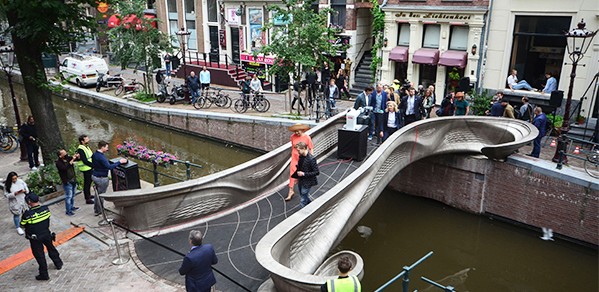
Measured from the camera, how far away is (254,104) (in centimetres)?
1997

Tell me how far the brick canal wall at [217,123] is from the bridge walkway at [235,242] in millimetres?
7524

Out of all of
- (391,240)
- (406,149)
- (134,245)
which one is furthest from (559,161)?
(134,245)

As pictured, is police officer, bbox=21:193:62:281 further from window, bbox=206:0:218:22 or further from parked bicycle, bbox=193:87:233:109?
window, bbox=206:0:218:22

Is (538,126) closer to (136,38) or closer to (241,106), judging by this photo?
(241,106)

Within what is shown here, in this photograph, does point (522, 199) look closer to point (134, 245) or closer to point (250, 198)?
→ point (250, 198)

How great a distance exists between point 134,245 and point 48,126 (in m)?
5.33

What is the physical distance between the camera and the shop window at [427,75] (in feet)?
68.8

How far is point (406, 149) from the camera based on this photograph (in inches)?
475

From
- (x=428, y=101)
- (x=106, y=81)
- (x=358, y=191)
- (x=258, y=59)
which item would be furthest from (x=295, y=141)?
(x=106, y=81)

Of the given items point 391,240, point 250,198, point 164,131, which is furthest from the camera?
point 164,131

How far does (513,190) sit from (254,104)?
11.0 metres

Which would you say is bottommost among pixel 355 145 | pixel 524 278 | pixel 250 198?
pixel 524 278

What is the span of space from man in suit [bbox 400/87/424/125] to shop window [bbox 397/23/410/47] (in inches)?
329

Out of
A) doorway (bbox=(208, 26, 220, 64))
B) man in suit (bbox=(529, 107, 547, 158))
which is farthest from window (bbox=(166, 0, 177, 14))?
man in suit (bbox=(529, 107, 547, 158))
